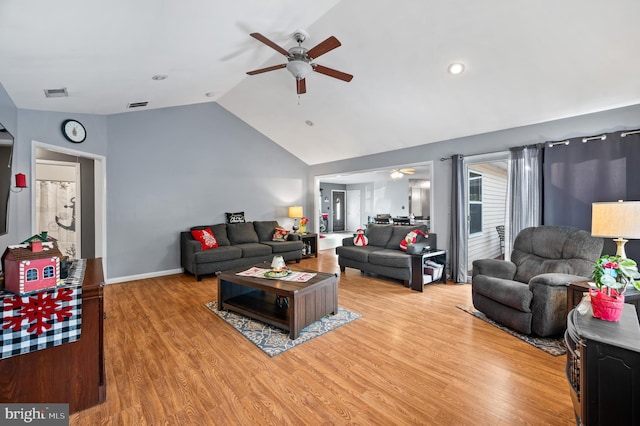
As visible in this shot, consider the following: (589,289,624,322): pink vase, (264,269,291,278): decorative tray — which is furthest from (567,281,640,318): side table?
(264,269,291,278): decorative tray

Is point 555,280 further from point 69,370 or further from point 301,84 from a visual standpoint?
point 69,370

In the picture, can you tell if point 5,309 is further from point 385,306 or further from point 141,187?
point 141,187

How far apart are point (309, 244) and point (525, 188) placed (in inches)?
181

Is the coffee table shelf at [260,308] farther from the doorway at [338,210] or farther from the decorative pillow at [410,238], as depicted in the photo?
the doorway at [338,210]

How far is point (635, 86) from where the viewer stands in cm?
295

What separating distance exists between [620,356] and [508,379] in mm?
1086

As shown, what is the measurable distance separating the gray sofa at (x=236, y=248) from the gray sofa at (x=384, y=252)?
54.8 inches

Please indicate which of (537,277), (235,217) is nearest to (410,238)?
(537,277)

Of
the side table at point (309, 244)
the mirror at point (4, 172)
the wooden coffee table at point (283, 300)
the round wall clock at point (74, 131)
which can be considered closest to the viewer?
the mirror at point (4, 172)

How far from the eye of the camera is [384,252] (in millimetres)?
4859

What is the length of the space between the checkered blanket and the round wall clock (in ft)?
9.99

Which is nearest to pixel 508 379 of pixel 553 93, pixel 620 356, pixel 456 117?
pixel 620 356

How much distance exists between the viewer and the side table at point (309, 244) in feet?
22.7

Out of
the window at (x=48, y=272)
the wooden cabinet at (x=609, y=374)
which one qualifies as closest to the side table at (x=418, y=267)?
the wooden cabinet at (x=609, y=374)
